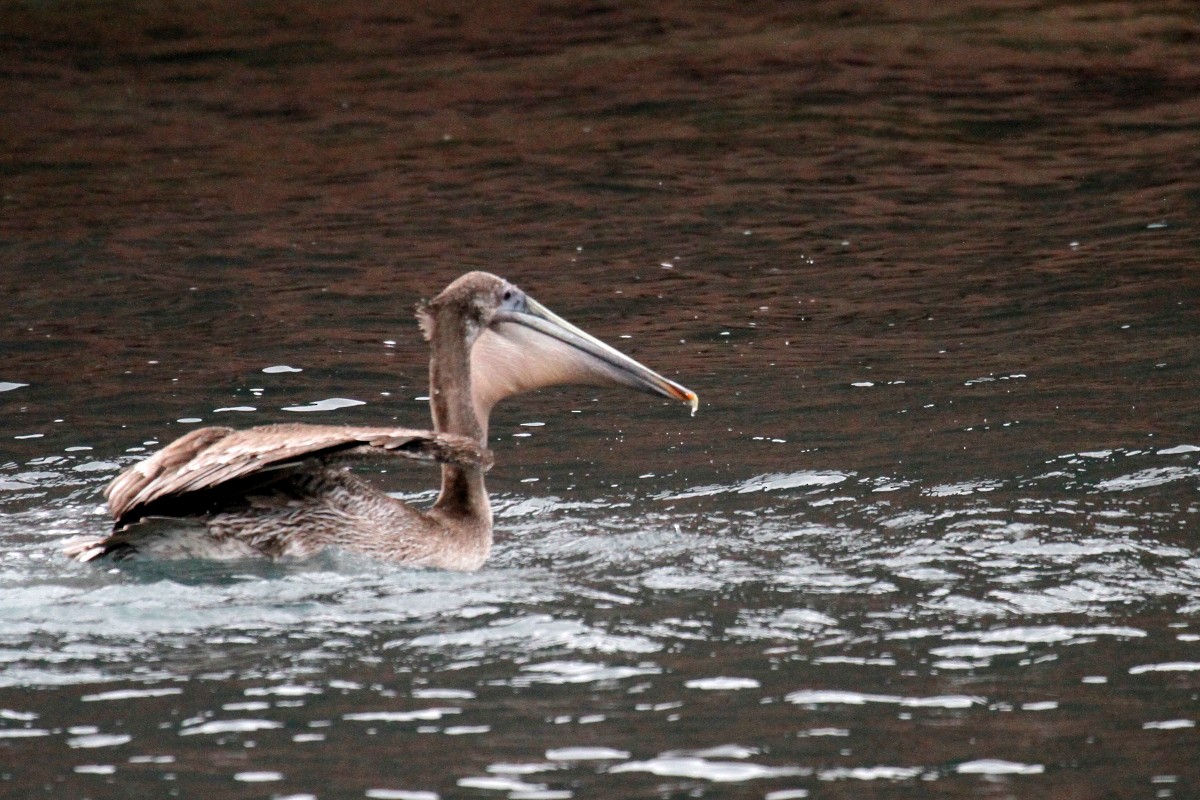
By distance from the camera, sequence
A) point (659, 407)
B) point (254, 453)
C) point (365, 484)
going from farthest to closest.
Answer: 1. point (659, 407)
2. point (365, 484)
3. point (254, 453)

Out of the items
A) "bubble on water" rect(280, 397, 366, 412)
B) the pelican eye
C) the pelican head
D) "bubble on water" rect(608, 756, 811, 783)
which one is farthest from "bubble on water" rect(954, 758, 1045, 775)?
"bubble on water" rect(280, 397, 366, 412)

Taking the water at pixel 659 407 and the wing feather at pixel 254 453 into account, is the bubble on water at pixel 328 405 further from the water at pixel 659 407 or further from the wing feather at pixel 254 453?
the wing feather at pixel 254 453

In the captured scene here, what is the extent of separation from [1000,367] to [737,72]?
8297 millimetres

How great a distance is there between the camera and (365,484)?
5316mm

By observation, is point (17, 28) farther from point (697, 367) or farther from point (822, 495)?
point (822, 495)

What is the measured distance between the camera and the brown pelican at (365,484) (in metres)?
4.88


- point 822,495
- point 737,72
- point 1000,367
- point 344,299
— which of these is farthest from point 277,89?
point 822,495

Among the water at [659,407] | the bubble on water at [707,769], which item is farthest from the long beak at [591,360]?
the bubble on water at [707,769]

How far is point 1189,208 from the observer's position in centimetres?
1036

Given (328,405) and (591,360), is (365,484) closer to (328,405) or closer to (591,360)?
(591,360)

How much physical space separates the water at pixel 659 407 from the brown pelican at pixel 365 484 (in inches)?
4.0

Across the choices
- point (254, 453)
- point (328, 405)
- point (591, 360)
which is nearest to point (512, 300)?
point (591, 360)

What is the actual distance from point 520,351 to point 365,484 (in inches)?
28.2

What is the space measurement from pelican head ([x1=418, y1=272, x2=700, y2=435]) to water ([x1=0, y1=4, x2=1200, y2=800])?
0.44 m
